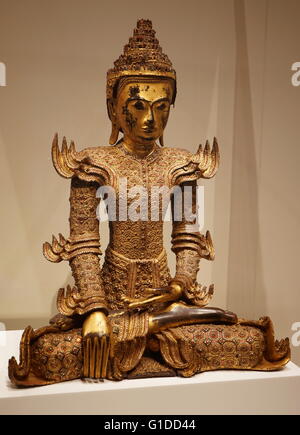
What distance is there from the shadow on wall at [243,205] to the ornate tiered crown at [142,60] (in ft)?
2.52

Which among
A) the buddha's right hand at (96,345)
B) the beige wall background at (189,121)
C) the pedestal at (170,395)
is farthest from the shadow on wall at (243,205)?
the buddha's right hand at (96,345)

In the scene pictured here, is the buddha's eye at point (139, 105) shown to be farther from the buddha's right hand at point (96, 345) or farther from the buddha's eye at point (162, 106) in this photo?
the buddha's right hand at point (96, 345)

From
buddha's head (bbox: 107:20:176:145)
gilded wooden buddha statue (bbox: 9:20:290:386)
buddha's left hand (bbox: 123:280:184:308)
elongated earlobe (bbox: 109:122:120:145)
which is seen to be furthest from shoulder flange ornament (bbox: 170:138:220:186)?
buddha's left hand (bbox: 123:280:184:308)

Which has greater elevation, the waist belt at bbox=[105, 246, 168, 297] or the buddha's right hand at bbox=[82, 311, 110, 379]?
the waist belt at bbox=[105, 246, 168, 297]

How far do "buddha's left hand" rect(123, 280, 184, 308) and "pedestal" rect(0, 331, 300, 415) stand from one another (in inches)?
11.4

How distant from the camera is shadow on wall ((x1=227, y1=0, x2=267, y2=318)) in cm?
333

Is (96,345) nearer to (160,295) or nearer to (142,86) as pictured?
(160,295)

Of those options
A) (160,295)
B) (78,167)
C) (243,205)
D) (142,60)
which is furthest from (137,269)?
(243,205)

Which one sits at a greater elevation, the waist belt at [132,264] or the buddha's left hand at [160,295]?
the waist belt at [132,264]

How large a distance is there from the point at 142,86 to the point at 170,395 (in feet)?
3.86

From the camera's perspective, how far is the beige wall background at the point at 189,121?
3211 mm

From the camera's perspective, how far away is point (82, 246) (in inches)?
104

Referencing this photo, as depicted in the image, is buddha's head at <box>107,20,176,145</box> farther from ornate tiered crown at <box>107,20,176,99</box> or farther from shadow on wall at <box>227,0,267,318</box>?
shadow on wall at <box>227,0,267,318</box>
